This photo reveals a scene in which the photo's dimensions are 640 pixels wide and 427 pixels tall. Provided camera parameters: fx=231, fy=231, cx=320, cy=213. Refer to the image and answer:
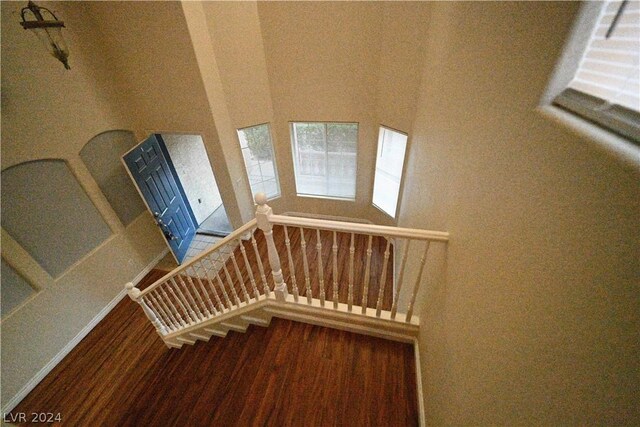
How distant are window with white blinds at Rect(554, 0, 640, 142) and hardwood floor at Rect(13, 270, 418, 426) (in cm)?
170

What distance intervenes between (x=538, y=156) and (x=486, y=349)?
0.59 meters

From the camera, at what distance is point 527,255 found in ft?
1.89

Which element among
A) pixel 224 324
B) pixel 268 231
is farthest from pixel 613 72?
pixel 224 324

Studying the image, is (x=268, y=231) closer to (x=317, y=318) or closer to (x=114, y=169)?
(x=317, y=318)

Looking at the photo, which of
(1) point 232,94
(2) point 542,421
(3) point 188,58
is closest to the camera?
(2) point 542,421

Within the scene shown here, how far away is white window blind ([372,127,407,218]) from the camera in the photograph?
336cm

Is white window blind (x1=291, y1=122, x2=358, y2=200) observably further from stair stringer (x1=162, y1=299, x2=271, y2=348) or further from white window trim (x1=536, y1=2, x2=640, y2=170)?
white window trim (x1=536, y1=2, x2=640, y2=170)

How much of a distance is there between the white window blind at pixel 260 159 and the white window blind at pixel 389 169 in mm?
1843

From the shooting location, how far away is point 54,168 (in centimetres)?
267

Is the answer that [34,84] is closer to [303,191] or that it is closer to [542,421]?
[303,191]

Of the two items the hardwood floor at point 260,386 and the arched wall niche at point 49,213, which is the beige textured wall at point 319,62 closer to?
the arched wall niche at point 49,213

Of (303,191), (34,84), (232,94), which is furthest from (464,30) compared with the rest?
(34,84)

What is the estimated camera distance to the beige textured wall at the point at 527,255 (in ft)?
1.17

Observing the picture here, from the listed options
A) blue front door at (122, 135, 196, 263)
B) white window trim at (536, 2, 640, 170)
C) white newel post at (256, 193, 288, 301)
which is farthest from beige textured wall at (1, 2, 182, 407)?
white window trim at (536, 2, 640, 170)
